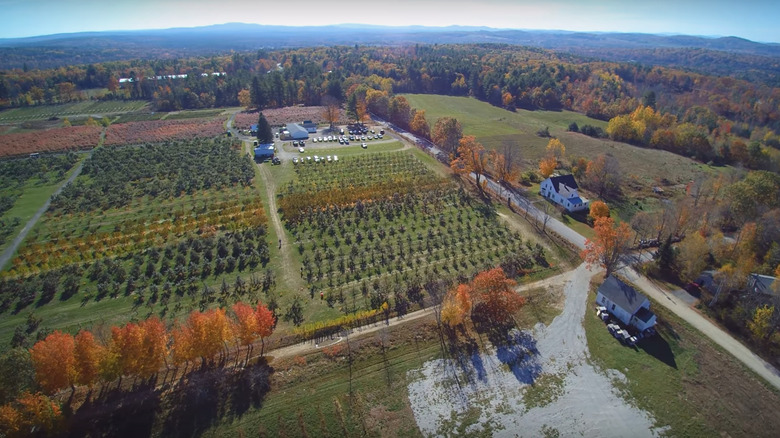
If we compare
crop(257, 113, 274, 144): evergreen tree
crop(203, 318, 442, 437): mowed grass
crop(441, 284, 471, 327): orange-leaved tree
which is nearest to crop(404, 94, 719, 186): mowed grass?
crop(257, 113, 274, 144): evergreen tree

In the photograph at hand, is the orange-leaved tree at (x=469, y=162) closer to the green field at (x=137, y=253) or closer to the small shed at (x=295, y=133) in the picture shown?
the green field at (x=137, y=253)

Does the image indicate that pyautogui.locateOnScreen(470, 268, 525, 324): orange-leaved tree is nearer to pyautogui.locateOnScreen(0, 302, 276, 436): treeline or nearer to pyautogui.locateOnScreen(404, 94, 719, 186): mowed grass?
pyautogui.locateOnScreen(0, 302, 276, 436): treeline

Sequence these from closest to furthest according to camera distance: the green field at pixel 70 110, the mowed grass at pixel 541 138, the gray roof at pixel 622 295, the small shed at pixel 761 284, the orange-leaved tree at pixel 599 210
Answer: the gray roof at pixel 622 295
the small shed at pixel 761 284
the orange-leaved tree at pixel 599 210
the mowed grass at pixel 541 138
the green field at pixel 70 110

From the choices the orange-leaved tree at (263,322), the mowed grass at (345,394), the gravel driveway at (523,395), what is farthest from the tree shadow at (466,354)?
the orange-leaved tree at (263,322)

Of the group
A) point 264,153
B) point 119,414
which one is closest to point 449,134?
point 264,153

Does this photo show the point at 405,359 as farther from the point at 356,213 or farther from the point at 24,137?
the point at 24,137

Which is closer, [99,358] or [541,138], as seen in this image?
[99,358]

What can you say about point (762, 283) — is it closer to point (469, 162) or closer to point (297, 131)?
point (469, 162)
